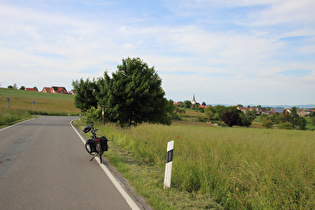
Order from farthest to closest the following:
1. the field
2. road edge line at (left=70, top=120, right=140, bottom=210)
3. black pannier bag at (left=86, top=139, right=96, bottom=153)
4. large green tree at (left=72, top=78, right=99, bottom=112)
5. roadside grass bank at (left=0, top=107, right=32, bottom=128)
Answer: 1. the field
2. large green tree at (left=72, top=78, right=99, bottom=112)
3. roadside grass bank at (left=0, top=107, right=32, bottom=128)
4. black pannier bag at (left=86, top=139, right=96, bottom=153)
5. road edge line at (left=70, top=120, right=140, bottom=210)

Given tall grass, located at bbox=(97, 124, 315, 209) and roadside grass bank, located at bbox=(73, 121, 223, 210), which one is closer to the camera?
tall grass, located at bbox=(97, 124, 315, 209)

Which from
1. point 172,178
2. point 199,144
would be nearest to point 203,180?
point 172,178

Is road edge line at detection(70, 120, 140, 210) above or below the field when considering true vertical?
below

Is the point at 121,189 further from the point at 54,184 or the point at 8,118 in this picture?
the point at 8,118

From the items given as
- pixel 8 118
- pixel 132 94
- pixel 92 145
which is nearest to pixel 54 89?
pixel 8 118

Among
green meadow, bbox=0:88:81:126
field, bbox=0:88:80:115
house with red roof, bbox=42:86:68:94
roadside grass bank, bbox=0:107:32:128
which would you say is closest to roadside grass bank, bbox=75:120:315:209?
roadside grass bank, bbox=0:107:32:128

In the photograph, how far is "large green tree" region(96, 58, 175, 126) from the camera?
22.6 m

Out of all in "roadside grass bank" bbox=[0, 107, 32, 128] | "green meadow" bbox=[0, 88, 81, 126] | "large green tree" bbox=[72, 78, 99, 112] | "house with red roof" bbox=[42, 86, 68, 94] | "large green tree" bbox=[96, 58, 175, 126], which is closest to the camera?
"large green tree" bbox=[96, 58, 175, 126]

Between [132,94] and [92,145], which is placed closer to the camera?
[92,145]

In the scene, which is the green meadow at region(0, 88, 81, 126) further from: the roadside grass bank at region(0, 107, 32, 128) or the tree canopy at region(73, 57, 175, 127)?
the tree canopy at region(73, 57, 175, 127)

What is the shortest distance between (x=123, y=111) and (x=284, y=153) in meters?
18.4

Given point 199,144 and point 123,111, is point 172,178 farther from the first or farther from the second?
point 123,111

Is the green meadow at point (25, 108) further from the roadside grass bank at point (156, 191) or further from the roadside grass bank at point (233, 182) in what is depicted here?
the roadside grass bank at point (233, 182)

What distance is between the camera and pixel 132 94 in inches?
901
